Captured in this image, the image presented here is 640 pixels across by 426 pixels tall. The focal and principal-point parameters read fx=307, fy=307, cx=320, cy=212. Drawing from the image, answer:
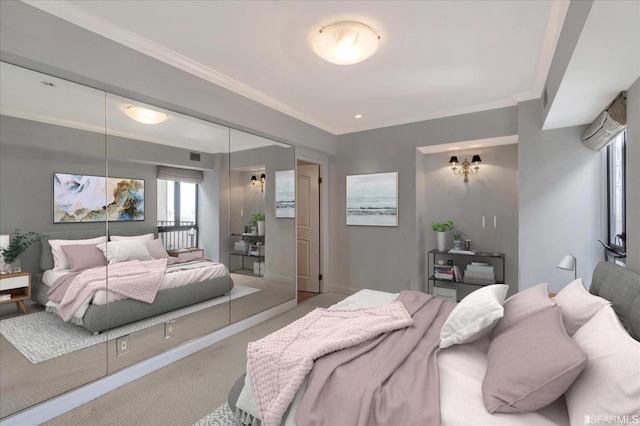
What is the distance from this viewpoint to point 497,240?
13.5ft

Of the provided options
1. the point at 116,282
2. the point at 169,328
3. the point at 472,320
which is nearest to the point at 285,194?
the point at 169,328

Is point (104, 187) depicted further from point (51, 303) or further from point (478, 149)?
point (478, 149)

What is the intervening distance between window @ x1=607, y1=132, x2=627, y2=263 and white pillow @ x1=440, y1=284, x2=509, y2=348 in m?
1.71

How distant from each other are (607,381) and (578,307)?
0.67 metres

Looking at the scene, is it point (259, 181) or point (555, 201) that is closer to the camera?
point (555, 201)

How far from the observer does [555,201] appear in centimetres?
325

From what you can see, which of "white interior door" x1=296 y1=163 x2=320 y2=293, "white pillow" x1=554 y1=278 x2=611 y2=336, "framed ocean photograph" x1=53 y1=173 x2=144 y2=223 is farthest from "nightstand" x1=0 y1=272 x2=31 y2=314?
"white interior door" x1=296 y1=163 x2=320 y2=293

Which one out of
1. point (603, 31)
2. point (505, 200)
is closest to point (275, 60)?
point (603, 31)

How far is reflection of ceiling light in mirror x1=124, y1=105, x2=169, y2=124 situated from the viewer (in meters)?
2.44

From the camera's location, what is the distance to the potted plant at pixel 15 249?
1.92 metres

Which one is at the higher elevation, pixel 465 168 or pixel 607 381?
pixel 465 168

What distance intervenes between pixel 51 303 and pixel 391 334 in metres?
2.32

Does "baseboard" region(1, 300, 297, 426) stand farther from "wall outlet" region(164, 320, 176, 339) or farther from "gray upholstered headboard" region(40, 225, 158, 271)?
"gray upholstered headboard" region(40, 225, 158, 271)

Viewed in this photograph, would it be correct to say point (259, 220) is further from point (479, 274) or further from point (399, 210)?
point (479, 274)
